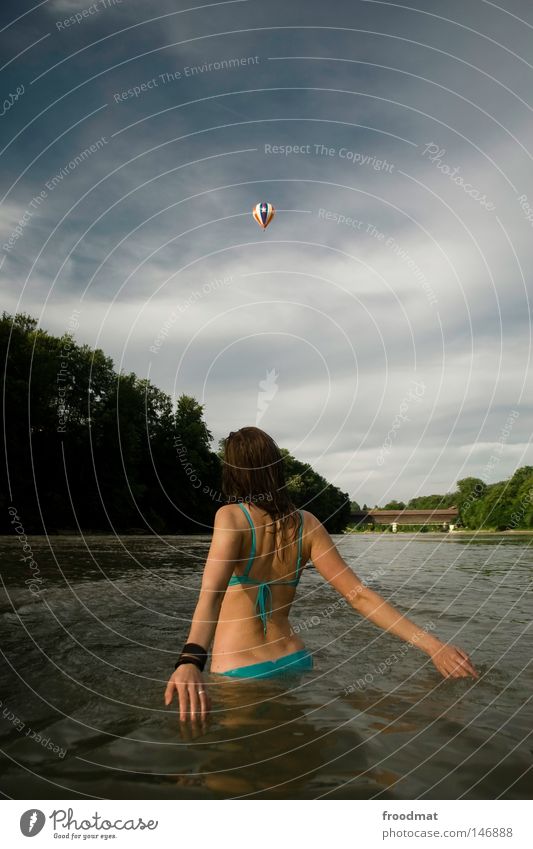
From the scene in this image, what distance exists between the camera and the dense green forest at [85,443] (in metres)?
53.1

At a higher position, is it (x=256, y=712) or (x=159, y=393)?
(x=159, y=393)

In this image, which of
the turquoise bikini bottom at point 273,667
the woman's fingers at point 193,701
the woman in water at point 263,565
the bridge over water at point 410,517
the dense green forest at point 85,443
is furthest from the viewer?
the bridge over water at point 410,517

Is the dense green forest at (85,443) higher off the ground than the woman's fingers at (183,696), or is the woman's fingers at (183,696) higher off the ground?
the dense green forest at (85,443)

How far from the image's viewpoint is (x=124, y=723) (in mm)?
4961

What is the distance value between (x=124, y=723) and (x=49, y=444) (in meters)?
57.9

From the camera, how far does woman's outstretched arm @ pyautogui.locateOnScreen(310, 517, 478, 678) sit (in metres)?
4.62

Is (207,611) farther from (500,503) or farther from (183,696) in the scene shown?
(500,503)

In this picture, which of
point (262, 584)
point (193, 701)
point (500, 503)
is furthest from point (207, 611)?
point (500, 503)

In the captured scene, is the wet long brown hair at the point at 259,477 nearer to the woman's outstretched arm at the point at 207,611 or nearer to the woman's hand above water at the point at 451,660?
the woman's outstretched arm at the point at 207,611

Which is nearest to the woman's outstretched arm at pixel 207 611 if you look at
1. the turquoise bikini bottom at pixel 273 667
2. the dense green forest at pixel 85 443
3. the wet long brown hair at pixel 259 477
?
the wet long brown hair at pixel 259 477

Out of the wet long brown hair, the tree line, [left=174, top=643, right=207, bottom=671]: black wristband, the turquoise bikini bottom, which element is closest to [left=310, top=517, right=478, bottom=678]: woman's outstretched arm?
the wet long brown hair

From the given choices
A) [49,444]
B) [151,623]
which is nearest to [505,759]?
[151,623]

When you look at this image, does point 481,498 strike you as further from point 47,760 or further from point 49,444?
point 47,760

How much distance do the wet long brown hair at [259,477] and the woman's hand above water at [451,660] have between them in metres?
1.41
